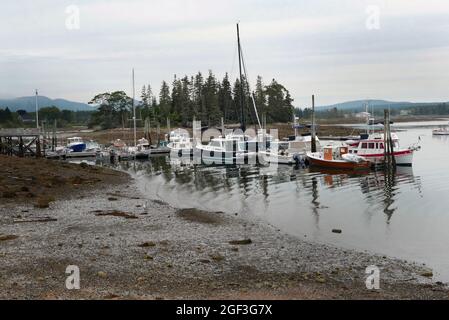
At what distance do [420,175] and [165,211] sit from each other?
1159 inches

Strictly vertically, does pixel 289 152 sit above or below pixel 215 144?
below

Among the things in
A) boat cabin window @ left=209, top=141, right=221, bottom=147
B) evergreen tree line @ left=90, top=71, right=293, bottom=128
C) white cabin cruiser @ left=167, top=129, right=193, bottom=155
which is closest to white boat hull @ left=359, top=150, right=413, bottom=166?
boat cabin window @ left=209, top=141, right=221, bottom=147

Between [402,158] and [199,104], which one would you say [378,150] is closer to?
[402,158]

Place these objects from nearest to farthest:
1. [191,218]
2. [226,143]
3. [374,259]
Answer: [374,259] < [191,218] < [226,143]

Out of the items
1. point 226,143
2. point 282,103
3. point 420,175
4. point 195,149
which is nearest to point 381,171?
point 420,175

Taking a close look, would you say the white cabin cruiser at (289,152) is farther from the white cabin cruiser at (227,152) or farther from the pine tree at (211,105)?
the pine tree at (211,105)

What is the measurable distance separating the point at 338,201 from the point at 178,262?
62.7ft

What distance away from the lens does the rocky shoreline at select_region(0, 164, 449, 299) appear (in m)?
14.6

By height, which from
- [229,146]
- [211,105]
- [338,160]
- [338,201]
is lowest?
[338,201]

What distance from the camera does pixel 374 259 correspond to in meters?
19.3

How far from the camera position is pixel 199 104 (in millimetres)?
141375

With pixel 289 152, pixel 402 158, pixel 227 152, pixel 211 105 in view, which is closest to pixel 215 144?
pixel 227 152

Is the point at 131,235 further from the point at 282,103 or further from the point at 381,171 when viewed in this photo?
the point at 282,103

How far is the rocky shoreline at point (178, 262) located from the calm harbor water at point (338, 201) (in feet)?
7.67
